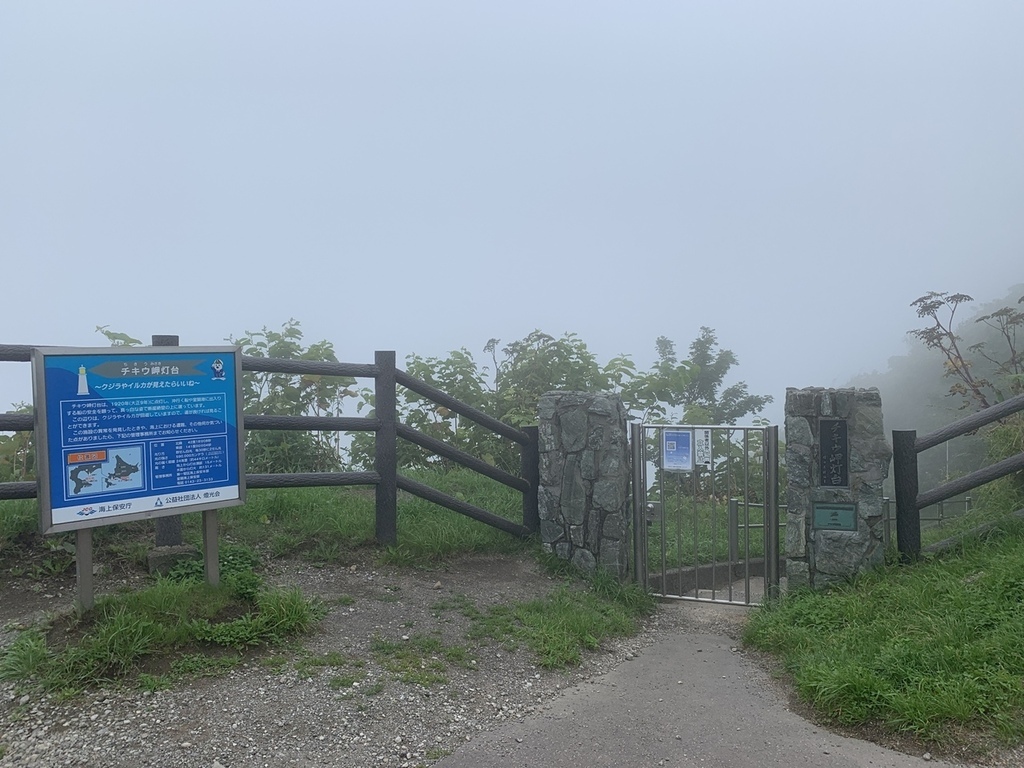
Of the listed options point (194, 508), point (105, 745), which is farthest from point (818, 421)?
point (105, 745)

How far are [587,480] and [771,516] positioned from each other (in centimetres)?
159

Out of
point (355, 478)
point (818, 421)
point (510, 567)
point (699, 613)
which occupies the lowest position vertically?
point (699, 613)

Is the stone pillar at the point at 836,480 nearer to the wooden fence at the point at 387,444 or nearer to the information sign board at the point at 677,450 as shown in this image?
the information sign board at the point at 677,450

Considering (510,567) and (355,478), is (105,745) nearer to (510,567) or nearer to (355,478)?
(355,478)

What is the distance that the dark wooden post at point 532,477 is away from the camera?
7098 mm

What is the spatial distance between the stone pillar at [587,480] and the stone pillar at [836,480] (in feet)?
4.68

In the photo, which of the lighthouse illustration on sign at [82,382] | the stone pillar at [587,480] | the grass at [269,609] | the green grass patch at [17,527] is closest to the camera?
the grass at [269,609]

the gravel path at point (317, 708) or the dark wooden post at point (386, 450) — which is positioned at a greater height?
the dark wooden post at point (386, 450)

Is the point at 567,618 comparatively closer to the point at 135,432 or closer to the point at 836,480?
the point at 836,480

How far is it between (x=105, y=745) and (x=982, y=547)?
612 cm

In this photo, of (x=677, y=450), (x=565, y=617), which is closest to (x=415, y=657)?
(x=565, y=617)

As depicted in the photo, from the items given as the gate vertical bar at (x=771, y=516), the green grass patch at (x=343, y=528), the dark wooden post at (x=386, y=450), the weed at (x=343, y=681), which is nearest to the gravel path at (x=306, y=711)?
the weed at (x=343, y=681)

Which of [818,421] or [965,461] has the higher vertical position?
[818,421]

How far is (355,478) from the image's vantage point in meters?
6.22
